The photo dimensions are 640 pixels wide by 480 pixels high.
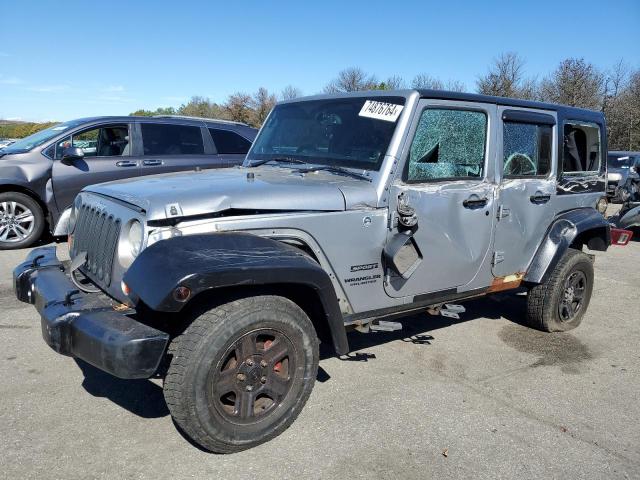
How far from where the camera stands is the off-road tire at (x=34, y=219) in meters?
7.29

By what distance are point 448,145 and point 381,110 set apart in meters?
0.56

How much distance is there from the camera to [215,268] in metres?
2.47

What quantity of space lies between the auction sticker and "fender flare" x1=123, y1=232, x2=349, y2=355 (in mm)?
1210

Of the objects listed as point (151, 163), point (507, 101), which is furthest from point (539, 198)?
point (151, 163)

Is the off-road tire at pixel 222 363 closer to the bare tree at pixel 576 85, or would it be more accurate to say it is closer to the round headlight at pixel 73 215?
the round headlight at pixel 73 215

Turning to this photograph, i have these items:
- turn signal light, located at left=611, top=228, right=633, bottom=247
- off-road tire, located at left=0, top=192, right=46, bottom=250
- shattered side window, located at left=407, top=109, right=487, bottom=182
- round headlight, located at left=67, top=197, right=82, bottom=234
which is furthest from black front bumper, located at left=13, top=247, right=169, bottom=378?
off-road tire, located at left=0, top=192, right=46, bottom=250

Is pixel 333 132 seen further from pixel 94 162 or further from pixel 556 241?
pixel 94 162

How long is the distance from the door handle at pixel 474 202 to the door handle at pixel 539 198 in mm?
609

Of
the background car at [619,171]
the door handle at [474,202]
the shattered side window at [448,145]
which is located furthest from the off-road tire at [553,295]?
the background car at [619,171]

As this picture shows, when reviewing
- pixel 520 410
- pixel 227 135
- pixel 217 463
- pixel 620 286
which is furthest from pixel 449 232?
pixel 227 135

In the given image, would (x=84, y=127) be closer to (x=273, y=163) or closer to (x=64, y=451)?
(x=273, y=163)

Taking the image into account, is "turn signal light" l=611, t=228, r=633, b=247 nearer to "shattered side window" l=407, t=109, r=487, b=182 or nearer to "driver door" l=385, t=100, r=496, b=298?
"driver door" l=385, t=100, r=496, b=298

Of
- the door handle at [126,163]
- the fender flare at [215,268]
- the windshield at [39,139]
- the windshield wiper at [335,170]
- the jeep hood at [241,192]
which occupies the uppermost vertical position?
the windshield at [39,139]

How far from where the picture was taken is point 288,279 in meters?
2.71
